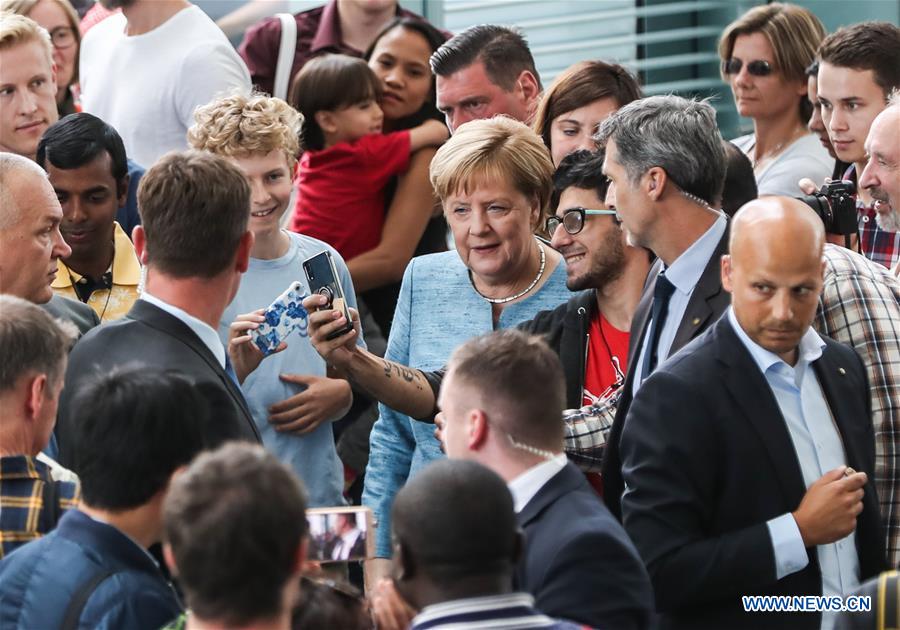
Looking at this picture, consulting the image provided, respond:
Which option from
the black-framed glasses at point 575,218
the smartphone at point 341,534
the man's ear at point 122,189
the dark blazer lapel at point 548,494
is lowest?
the smartphone at point 341,534

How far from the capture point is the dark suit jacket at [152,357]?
10.9 feet

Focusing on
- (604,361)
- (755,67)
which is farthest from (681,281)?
(755,67)

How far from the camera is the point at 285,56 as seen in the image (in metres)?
6.67

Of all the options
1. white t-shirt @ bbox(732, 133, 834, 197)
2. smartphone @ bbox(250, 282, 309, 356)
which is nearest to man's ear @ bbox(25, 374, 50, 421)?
smartphone @ bbox(250, 282, 309, 356)

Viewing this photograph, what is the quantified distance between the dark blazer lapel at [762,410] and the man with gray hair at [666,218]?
43 cm

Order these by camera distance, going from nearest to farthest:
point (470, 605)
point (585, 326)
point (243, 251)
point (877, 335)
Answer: point (470, 605), point (243, 251), point (877, 335), point (585, 326)

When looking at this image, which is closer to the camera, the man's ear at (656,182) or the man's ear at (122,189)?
the man's ear at (656,182)

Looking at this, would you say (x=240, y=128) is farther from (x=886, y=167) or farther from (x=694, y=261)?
(x=886, y=167)

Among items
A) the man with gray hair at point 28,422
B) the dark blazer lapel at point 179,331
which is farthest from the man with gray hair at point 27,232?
the man with gray hair at point 28,422

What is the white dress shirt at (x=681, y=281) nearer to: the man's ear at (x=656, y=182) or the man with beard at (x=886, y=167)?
the man's ear at (x=656, y=182)

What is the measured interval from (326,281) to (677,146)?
3.66 feet

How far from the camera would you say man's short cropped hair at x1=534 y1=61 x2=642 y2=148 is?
527 cm

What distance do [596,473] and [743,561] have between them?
0.93m

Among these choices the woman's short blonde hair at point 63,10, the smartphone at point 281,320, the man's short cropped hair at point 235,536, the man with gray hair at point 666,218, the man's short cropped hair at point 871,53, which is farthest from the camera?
the woman's short blonde hair at point 63,10
